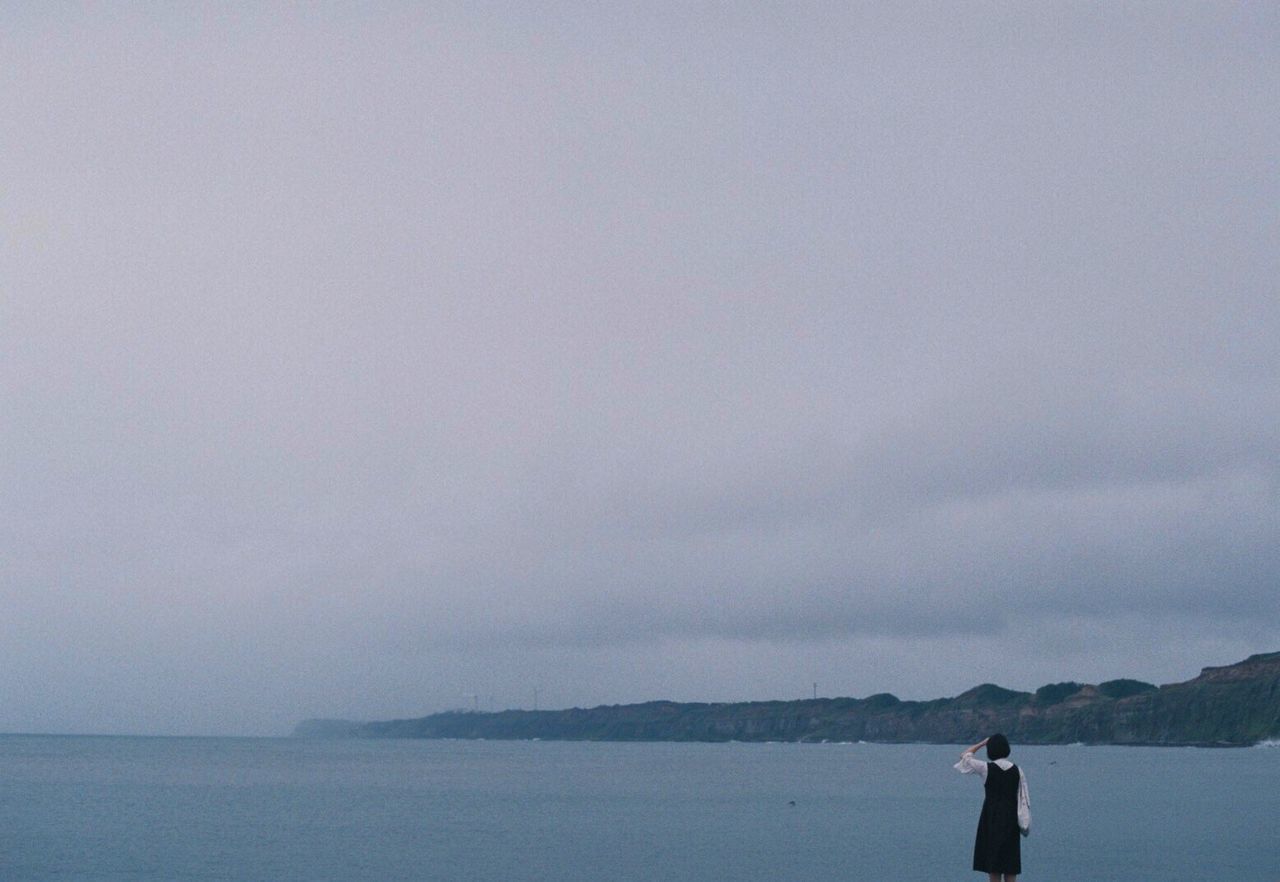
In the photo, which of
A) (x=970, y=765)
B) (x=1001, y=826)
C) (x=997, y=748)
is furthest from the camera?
(x=997, y=748)

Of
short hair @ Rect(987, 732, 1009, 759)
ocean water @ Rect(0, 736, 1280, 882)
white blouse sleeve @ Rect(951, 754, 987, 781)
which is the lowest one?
ocean water @ Rect(0, 736, 1280, 882)

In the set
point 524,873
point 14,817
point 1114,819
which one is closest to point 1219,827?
point 1114,819

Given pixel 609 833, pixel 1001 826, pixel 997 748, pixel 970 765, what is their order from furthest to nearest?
pixel 609 833
pixel 997 748
pixel 1001 826
pixel 970 765

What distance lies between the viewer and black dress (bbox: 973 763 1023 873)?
24562 mm

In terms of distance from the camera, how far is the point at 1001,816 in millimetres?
24719

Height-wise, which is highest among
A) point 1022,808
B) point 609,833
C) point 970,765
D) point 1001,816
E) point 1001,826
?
point 970,765

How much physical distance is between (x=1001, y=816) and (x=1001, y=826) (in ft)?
0.58

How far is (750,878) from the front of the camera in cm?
5097

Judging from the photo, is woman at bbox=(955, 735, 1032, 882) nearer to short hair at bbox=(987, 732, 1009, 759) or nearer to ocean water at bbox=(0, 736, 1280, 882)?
short hair at bbox=(987, 732, 1009, 759)

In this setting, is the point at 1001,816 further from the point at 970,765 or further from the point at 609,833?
A: the point at 609,833

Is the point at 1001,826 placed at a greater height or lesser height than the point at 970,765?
lesser

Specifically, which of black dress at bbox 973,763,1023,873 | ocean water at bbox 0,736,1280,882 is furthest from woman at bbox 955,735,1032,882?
ocean water at bbox 0,736,1280,882

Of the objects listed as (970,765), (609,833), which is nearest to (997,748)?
(970,765)

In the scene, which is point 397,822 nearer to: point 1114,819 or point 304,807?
point 304,807
